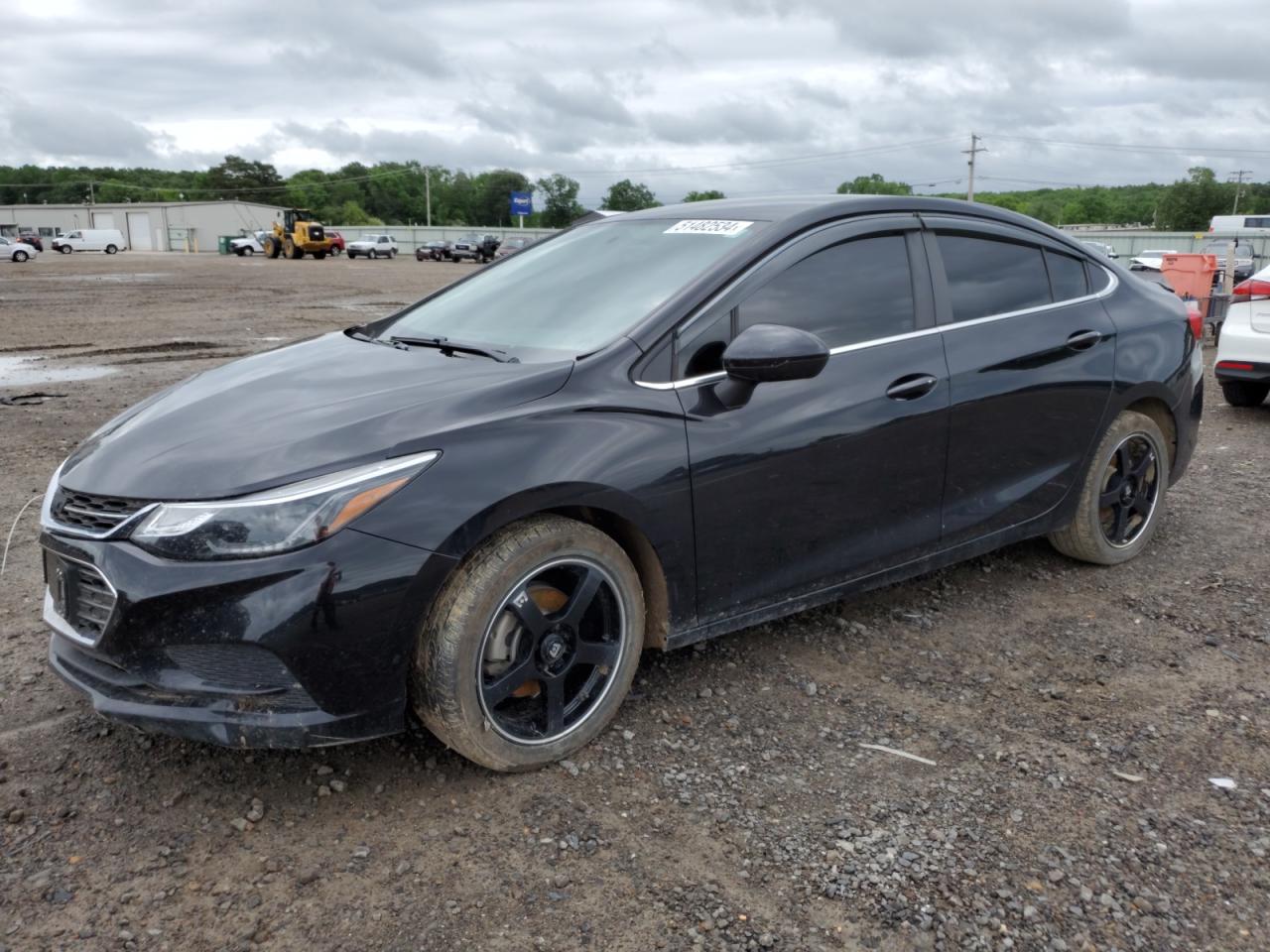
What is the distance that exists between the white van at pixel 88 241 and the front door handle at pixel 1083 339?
245 ft

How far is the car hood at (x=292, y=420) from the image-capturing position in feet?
8.98

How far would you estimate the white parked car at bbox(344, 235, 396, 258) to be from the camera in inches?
2516

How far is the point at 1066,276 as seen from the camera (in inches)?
178

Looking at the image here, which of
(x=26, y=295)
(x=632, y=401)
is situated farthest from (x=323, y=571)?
(x=26, y=295)

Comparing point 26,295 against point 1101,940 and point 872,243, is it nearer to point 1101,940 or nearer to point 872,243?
point 872,243

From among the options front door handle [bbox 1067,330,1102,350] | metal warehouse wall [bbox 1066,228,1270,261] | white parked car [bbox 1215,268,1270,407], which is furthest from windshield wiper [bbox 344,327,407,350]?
metal warehouse wall [bbox 1066,228,1270,261]

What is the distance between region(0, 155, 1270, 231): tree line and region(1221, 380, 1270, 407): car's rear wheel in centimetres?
10127

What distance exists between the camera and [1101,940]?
2.41 metres

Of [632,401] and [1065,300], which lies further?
[1065,300]

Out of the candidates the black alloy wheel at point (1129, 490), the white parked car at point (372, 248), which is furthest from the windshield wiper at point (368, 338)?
the white parked car at point (372, 248)

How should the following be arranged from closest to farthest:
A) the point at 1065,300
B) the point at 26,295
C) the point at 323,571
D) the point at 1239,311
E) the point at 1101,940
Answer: the point at 1101,940
the point at 323,571
the point at 1065,300
the point at 1239,311
the point at 26,295

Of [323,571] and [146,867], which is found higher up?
[323,571]

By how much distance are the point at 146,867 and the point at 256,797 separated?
0.36 metres

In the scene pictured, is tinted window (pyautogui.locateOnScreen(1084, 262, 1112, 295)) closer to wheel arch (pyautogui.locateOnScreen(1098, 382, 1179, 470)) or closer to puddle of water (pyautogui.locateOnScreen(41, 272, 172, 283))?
wheel arch (pyautogui.locateOnScreen(1098, 382, 1179, 470))
